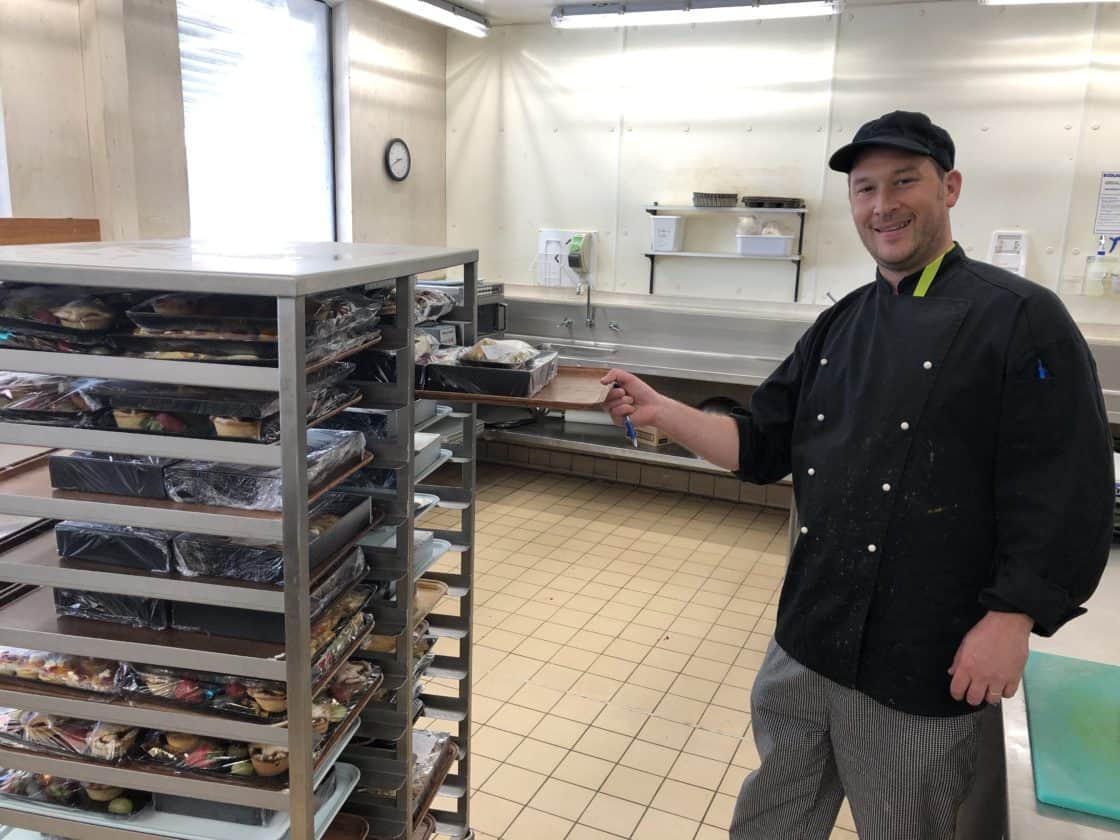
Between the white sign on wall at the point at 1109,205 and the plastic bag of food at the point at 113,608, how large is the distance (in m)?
4.80

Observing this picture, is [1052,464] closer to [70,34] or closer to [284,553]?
[284,553]

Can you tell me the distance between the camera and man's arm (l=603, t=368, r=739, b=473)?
177 cm

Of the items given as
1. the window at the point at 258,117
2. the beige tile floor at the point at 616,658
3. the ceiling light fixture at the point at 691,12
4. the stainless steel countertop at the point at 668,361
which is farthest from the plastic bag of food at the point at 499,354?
the ceiling light fixture at the point at 691,12

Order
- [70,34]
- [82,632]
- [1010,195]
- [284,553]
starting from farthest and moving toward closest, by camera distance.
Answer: [1010,195], [70,34], [82,632], [284,553]

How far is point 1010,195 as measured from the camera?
4.56 metres

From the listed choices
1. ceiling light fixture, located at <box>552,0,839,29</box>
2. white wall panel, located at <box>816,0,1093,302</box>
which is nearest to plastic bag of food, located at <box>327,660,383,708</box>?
ceiling light fixture, located at <box>552,0,839,29</box>

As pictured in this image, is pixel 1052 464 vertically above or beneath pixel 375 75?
beneath

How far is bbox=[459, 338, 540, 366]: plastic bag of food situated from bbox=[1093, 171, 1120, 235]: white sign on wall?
410 cm

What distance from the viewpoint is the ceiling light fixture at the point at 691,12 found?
4.12m

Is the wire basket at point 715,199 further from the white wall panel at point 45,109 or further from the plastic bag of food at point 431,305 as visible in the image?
the plastic bag of food at point 431,305

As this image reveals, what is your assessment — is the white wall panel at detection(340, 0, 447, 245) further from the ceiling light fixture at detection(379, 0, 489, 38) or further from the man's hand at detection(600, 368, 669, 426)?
the man's hand at detection(600, 368, 669, 426)

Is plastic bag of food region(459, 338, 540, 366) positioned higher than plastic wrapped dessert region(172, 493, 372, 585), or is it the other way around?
plastic bag of food region(459, 338, 540, 366)

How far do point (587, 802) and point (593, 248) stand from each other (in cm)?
373

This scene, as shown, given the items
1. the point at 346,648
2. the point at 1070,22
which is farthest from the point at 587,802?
the point at 1070,22
